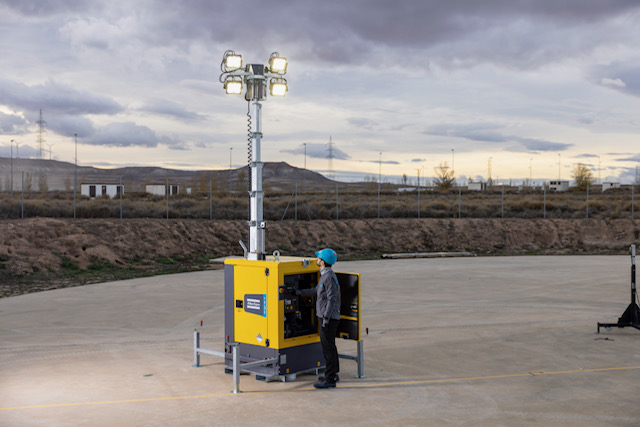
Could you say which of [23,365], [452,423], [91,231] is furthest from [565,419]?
[91,231]

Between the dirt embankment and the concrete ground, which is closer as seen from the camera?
the concrete ground

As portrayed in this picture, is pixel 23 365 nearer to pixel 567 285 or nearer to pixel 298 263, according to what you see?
pixel 298 263

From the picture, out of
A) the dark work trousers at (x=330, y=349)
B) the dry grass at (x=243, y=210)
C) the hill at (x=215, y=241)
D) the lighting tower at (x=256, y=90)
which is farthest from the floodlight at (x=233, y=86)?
the dry grass at (x=243, y=210)

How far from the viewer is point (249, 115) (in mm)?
11242

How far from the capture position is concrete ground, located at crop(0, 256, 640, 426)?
8.50 metres

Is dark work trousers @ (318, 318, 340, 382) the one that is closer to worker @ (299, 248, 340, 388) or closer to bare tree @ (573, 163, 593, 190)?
worker @ (299, 248, 340, 388)

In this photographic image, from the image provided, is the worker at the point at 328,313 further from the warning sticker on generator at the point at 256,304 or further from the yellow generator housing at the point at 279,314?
the warning sticker on generator at the point at 256,304

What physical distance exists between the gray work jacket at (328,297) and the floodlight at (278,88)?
3.22m

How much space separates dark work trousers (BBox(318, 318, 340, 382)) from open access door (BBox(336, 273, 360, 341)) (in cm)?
49

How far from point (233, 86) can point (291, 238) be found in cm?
2813

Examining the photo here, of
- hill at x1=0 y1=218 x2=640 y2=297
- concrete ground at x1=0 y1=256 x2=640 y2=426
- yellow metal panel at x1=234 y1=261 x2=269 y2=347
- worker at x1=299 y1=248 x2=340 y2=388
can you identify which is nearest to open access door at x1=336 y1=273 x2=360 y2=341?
worker at x1=299 y1=248 x2=340 y2=388

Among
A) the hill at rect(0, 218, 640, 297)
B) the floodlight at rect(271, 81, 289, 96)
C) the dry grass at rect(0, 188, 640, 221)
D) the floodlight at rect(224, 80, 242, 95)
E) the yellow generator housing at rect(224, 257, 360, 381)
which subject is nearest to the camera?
the yellow generator housing at rect(224, 257, 360, 381)

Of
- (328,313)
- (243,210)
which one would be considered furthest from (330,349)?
(243,210)

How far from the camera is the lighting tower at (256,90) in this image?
10680 mm
